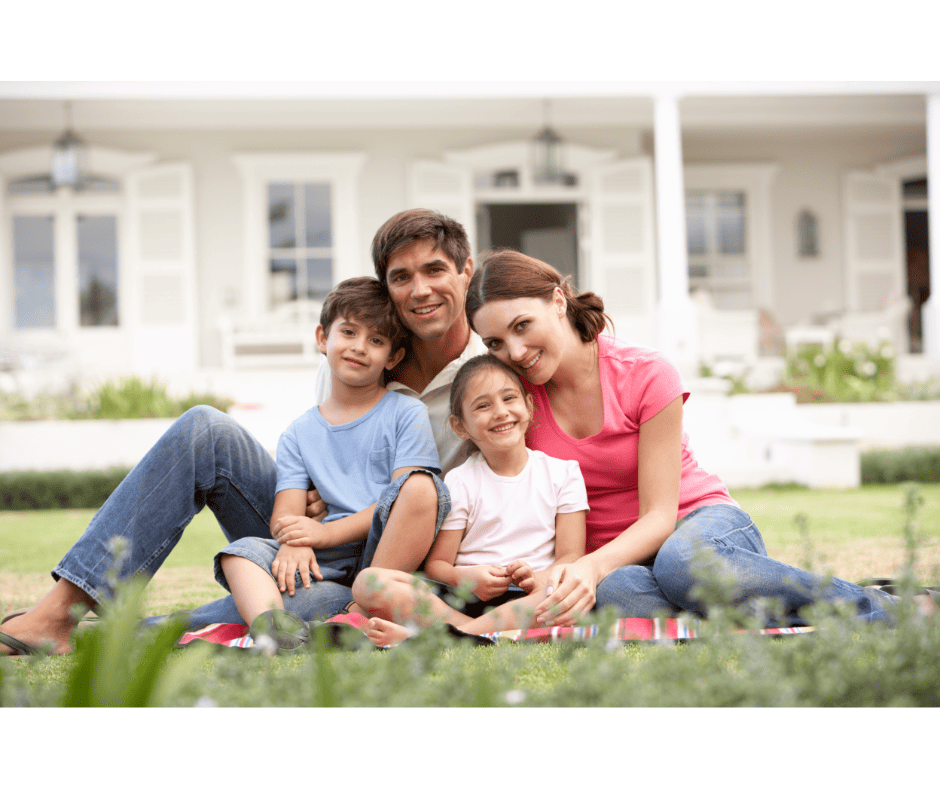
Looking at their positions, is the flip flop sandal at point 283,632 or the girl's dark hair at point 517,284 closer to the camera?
the flip flop sandal at point 283,632

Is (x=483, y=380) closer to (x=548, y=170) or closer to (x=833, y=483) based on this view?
(x=833, y=483)

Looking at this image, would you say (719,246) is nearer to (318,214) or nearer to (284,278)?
(318,214)

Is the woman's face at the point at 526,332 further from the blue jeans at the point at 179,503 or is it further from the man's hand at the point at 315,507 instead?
the man's hand at the point at 315,507

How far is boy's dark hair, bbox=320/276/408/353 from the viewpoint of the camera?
2254 millimetres

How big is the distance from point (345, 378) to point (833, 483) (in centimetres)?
452

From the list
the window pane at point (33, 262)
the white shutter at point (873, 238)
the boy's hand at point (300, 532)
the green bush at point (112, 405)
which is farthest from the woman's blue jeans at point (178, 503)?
the white shutter at point (873, 238)

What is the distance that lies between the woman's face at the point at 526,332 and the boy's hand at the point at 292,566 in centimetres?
70

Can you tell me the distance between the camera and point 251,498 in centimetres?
227

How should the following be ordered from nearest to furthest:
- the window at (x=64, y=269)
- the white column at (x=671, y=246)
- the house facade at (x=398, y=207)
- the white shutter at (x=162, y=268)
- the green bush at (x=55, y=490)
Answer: the green bush at (x=55, y=490) → the white column at (x=671, y=246) → the house facade at (x=398, y=207) → the white shutter at (x=162, y=268) → the window at (x=64, y=269)

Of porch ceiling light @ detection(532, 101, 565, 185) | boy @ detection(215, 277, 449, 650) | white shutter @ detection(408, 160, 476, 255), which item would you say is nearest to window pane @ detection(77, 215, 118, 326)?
white shutter @ detection(408, 160, 476, 255)

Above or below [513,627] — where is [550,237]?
above

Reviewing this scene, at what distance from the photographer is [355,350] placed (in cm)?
223

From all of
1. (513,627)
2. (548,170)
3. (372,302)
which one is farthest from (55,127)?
(513,627)

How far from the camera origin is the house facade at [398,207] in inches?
361
